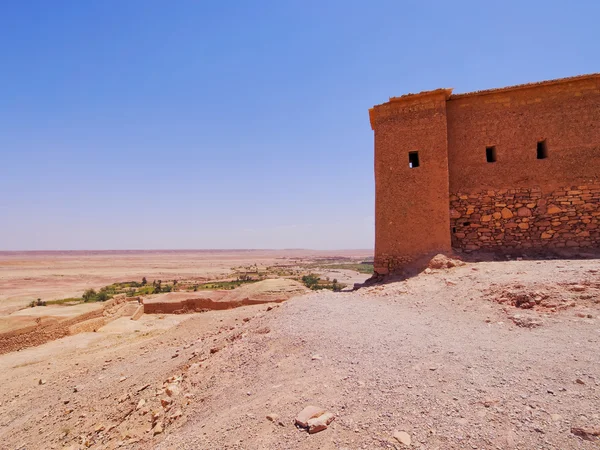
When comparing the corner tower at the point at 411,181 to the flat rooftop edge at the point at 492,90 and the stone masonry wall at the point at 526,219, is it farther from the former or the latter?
the stone masonry wall at the point at 526,219

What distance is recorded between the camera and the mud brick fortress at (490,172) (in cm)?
894

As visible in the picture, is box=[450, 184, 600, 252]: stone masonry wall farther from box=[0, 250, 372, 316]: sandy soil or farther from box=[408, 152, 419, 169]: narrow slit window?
box=[0, 250, 372, 316]: sandy soil

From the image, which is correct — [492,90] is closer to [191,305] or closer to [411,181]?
[411,181]

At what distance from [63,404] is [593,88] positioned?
49.2 ft

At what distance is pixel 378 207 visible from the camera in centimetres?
998

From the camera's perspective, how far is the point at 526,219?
9.11 m

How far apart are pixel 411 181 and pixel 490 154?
100 inches

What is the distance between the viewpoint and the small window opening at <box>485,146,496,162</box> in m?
9.65

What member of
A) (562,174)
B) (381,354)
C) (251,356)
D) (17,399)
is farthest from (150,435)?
(562,174)

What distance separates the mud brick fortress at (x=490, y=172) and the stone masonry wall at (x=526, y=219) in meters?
0.02

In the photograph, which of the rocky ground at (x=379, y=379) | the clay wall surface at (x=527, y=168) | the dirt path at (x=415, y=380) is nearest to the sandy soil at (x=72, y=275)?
the rocky ground at (x=379, y=379)

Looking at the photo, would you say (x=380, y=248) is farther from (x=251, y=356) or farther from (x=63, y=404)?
(x=63, y=404)

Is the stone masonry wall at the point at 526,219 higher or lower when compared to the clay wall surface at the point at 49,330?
higher

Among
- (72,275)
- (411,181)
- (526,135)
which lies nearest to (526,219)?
(526,135)
